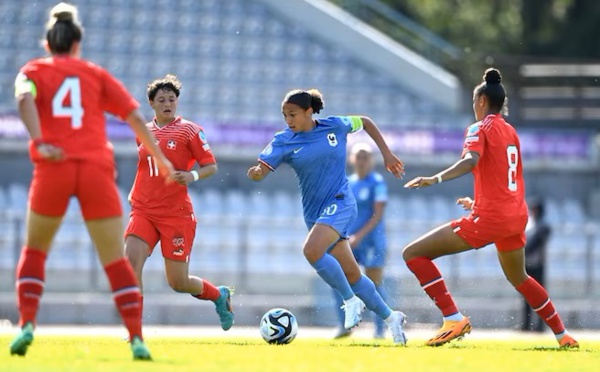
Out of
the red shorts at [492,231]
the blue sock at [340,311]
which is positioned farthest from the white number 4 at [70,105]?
the blue sock at [340,311]

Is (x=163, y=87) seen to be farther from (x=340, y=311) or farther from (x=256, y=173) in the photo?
(x=340, y=311)

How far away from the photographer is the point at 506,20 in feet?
129

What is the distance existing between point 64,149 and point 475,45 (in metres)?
31.3

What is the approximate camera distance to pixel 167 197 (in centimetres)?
1066

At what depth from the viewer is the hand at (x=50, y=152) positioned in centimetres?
762

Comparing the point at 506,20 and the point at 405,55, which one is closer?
the point at 405,55

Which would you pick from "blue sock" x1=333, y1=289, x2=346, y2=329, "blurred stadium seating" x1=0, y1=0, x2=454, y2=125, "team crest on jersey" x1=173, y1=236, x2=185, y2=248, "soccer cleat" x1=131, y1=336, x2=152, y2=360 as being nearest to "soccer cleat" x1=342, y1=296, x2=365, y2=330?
"team crest on jersey" x1=173, y1=236, x2=185, y2=248

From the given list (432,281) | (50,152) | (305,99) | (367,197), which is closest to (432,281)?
(432,281)

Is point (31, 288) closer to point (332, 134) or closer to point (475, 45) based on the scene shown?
point (332, 134)

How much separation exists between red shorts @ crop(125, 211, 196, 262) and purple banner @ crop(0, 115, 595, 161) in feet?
38.3

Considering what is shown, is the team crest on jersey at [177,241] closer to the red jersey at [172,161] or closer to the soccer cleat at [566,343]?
the red jersey at [172,161]

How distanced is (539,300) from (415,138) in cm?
1269

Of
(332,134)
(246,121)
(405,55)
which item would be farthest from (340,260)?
(405,55)

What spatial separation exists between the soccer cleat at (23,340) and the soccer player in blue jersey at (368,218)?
18.5 ft
